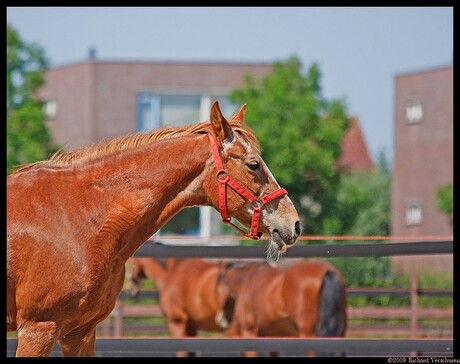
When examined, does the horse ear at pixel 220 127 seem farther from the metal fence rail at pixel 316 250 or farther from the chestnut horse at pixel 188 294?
the chestnut horse at pixel 188 294

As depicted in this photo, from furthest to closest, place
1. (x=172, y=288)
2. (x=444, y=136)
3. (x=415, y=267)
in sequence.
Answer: (x=444, y=136)
(x=172, y=288)
(x=415, y=267)

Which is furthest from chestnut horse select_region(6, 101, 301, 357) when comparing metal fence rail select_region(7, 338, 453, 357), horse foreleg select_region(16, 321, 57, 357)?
metal fence rail select_region(7, 338, 453, 357)

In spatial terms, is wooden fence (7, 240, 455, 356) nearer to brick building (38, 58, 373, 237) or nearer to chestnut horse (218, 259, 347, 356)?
chestnut horse (218, 259, 347, 356)

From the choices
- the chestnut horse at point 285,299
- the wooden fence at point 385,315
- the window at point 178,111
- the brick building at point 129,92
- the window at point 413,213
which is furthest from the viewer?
the brick building at point 129,92

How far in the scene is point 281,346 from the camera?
706 centimetres

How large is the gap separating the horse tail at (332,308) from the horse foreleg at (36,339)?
4.75 meters

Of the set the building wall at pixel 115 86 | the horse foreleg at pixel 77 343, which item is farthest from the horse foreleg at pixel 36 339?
the building wall at pixel 115 86

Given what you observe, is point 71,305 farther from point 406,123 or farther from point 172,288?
point 406,123

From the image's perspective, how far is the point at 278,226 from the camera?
5.40 meters

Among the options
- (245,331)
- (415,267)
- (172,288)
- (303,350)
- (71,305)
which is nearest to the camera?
(71,305)

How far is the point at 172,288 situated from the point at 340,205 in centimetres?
1817

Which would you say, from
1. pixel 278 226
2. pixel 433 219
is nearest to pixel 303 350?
pixel 278 226

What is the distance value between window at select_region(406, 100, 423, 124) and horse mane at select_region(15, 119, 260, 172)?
1231 inches

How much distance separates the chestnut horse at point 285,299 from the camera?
962cm
